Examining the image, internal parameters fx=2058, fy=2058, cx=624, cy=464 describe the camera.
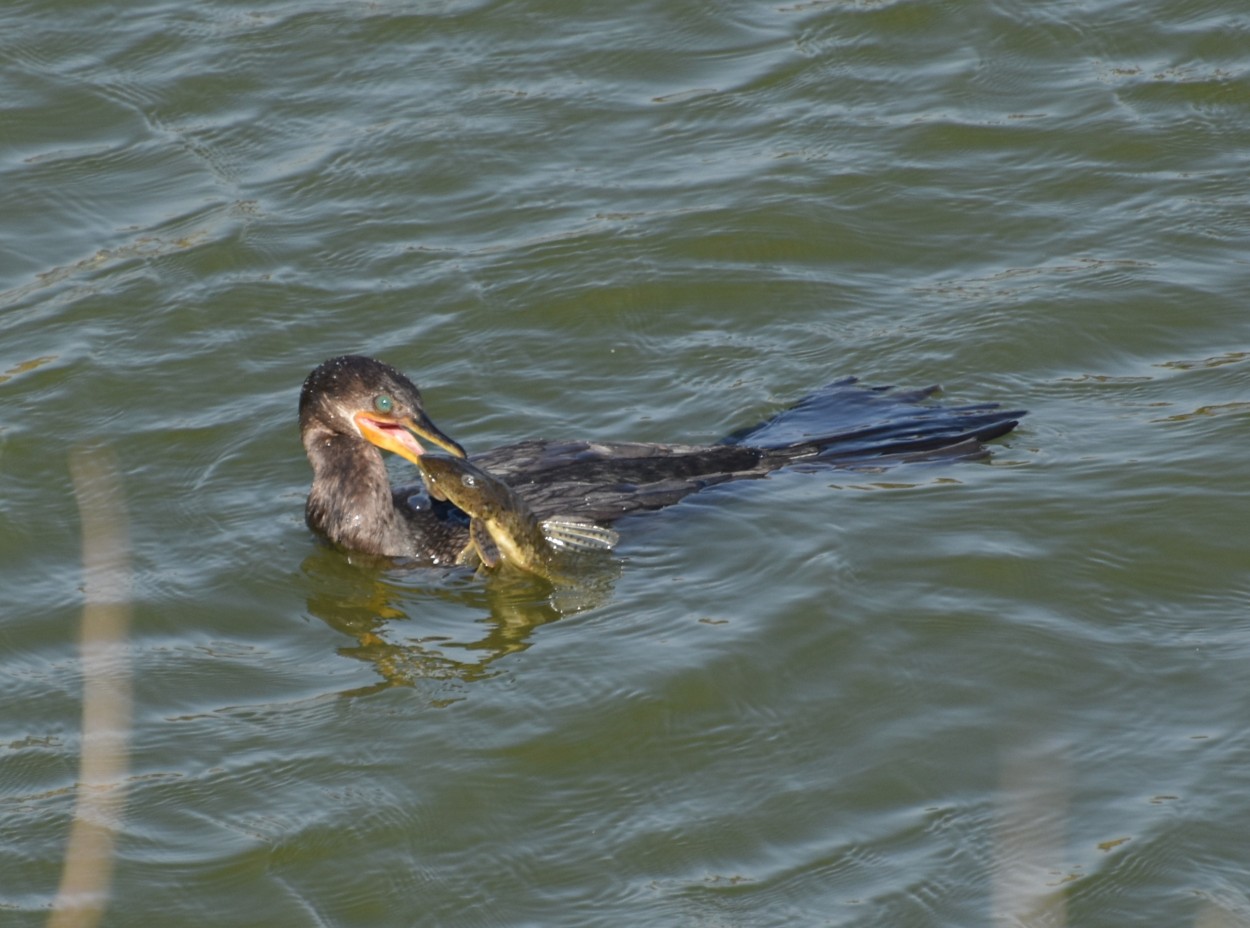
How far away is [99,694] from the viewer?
7.13 m

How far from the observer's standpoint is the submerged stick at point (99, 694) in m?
6.05

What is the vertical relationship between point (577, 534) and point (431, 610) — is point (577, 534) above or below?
above

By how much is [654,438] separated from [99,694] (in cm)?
276

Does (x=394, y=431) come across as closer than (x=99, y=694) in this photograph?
No

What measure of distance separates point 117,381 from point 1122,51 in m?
6.09

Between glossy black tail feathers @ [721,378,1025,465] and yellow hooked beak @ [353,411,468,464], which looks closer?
yellow hooked beak @ [353,411,468,464]

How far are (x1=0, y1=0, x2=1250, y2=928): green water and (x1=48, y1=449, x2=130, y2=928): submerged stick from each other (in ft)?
0.21

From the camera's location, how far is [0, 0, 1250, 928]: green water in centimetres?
609

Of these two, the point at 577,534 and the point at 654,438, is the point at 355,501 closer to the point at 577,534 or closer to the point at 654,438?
the point at 577,534

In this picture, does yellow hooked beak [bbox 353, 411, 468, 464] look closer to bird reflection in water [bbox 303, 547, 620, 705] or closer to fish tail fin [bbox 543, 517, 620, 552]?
bird reflection in water [bbox 303, 547, 620, 705]

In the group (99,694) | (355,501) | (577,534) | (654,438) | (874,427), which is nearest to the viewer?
(99,694)

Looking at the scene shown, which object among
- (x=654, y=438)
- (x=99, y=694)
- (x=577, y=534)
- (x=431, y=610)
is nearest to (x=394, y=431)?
(x=431, y=610)

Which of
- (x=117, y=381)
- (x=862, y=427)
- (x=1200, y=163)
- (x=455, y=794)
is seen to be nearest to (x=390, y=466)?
(x=117, y=381)

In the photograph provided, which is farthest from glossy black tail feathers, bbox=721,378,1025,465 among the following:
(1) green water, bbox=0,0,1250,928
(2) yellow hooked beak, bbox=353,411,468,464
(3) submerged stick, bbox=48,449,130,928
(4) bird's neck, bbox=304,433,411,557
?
(3) submerged stick, bbox=48,449,130,928
